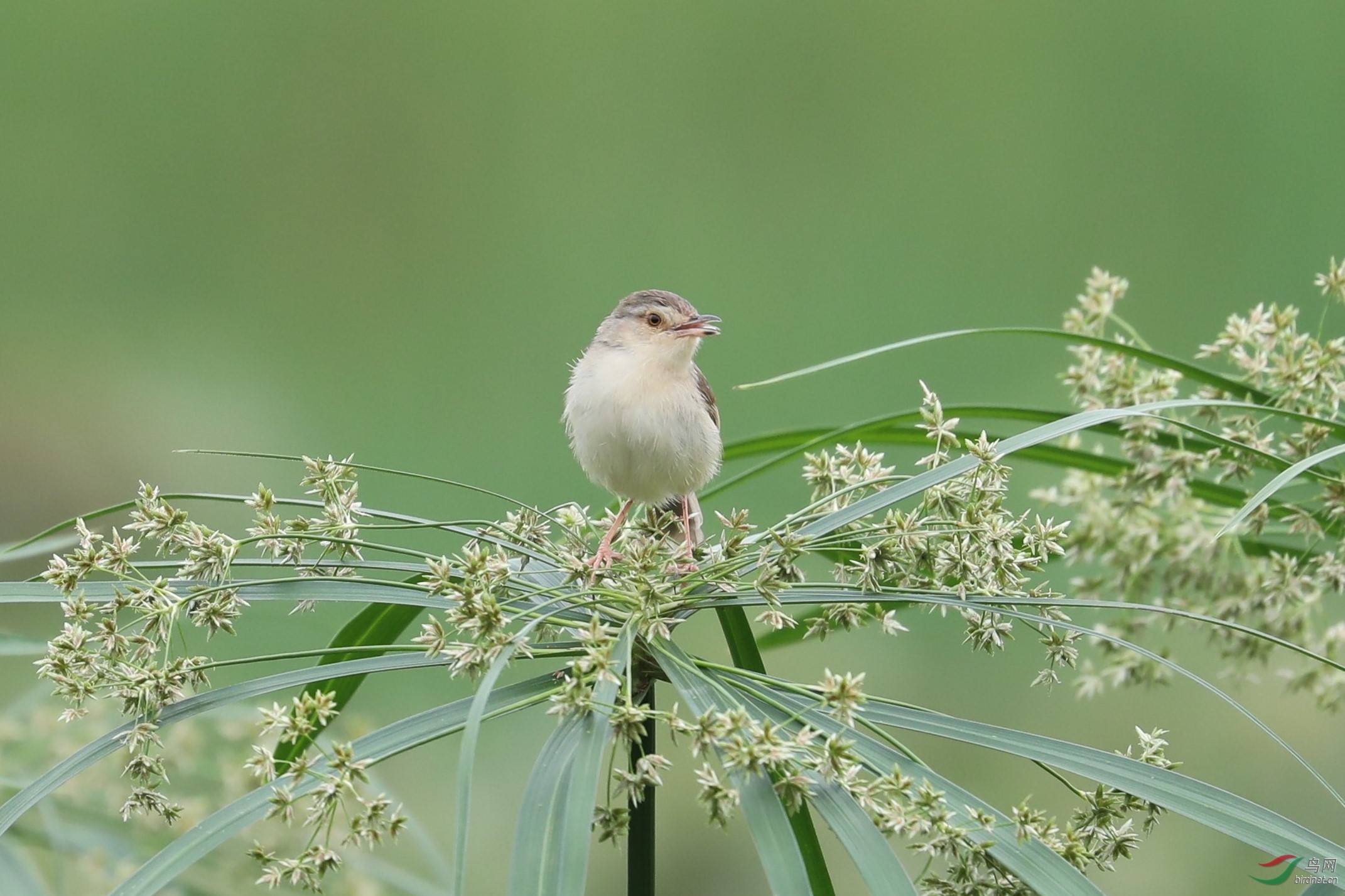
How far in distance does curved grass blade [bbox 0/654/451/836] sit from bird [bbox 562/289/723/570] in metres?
0.82

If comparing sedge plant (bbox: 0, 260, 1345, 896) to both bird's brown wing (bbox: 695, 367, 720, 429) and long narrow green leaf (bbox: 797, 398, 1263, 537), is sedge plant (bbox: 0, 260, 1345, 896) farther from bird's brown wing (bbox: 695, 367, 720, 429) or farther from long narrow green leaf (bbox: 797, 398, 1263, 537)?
bird's brown wing (bbox: 695, 367, 720, 429)

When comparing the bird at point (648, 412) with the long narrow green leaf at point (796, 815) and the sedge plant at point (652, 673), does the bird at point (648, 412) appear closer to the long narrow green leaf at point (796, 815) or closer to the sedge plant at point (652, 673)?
the sedge plant at point (652, 673)

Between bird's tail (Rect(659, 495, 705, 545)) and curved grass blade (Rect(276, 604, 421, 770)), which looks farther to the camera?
bird's tail (Rect(659, 495, 705, 545))

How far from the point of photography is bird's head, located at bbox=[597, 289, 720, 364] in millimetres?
2205

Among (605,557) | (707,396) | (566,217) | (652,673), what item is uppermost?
(566,217)

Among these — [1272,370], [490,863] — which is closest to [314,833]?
[1272,370]

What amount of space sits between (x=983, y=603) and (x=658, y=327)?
1.28m

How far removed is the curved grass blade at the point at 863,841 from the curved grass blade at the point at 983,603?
207 millimetres

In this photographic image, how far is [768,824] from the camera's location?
0.89m

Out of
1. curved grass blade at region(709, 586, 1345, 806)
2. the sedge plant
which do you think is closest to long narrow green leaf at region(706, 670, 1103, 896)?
the sedge plant

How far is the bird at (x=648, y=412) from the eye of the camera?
2.04 m

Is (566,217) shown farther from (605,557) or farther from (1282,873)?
(1282,873)

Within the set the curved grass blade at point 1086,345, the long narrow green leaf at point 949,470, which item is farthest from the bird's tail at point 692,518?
the long narrow green leaf at point 949,470

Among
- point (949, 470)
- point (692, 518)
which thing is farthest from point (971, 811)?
point (692, 518)
